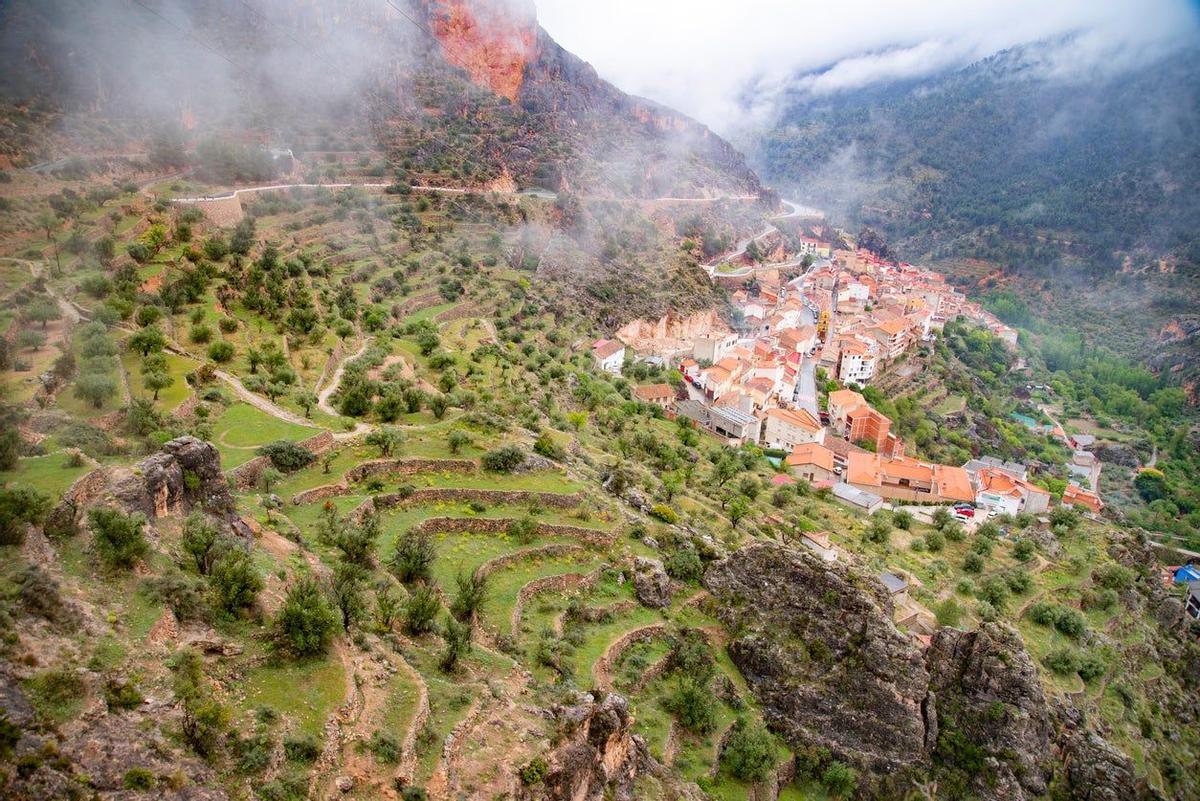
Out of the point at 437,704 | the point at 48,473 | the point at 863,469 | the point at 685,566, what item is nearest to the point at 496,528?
the point at 685,566

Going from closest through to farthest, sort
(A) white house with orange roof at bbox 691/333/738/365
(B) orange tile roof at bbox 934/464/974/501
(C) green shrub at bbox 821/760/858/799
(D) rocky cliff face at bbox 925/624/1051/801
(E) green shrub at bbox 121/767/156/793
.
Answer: (E) green shrub at bbox 121/767/156/793 → (C) green shrub at bbox 821/760/858/799 → (D) rocky cliff face at bbox 925/624/1051/801 → (B) orange tile roof at bbox 934/464/974/501 → (A) white house with orange roof at bbox 691/333/738/365

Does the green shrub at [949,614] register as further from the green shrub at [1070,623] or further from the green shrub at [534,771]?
the green shrub at [534,771]

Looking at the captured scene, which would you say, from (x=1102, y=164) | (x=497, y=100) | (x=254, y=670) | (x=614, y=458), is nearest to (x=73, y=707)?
(x=254, y=670)

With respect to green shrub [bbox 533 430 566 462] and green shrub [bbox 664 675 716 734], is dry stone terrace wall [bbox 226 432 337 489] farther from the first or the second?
green shrub [bbox 664 675 716 734]

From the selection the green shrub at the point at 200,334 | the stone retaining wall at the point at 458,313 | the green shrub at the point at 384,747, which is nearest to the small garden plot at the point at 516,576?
the green shrub at the point at 384,747

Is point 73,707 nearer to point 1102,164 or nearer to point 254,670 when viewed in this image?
point 254,670

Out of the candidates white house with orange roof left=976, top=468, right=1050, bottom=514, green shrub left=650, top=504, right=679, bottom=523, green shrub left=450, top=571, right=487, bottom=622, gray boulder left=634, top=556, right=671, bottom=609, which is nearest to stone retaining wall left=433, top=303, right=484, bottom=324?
green shrub left=650, top=504, right=679, bottom=523

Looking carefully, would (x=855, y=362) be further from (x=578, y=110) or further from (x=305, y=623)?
(x=305, y=623)

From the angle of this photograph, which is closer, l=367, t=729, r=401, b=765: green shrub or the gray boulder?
l=367, t=729, r=401, b=765: green shrub
